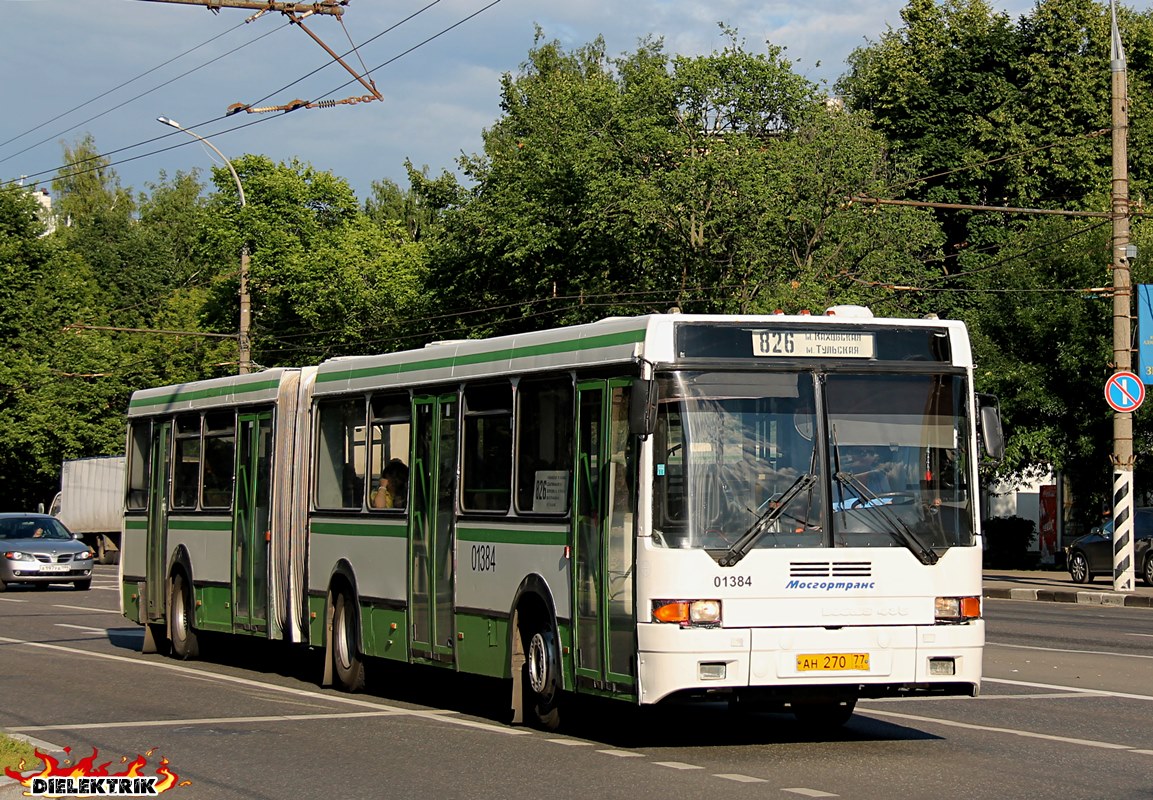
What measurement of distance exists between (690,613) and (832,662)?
3.17ft

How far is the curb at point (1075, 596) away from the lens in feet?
95.2

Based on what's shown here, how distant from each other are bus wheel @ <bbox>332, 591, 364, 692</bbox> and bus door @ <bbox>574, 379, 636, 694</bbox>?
439 cm

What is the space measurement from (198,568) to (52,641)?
3.78m

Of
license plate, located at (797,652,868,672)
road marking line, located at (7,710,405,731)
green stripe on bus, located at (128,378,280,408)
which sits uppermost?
green stripe on bus, located at (128,378,280,408)

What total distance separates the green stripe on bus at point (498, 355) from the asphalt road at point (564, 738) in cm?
A: 267

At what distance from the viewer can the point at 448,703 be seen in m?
14.8

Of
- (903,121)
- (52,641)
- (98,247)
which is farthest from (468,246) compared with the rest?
(98,247)

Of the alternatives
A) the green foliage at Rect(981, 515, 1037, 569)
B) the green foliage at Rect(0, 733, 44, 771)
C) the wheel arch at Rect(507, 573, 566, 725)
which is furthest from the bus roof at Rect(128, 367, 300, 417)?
the green foliage at Rect(981, 515, 1037, 569)

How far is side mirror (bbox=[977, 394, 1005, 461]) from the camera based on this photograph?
11.6 metres

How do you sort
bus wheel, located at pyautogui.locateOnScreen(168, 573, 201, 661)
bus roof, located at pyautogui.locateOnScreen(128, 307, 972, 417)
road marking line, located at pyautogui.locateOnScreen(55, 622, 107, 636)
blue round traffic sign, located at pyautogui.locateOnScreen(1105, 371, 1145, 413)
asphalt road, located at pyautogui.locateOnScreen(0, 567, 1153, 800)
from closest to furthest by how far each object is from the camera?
asphalt road, located at pyautogui.locateOnScreen(0, 567, 1153, 800)
bus roof, located at pyautogui.locateOnScreen(128, 307, 972, 417)
bus wheel, located at pyautogui.locateOnScreen(168, 573, 201, 661)
road marking line, located at pyautogui.locateOnScreen(55, 622, 107, 636)
blue round traffic sign, located at pyautogui.locateOnScreen(1105, 371, 1145, 413)

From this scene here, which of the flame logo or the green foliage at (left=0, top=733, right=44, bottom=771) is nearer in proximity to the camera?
the flame logo

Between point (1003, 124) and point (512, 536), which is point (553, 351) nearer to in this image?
point (512, 536)

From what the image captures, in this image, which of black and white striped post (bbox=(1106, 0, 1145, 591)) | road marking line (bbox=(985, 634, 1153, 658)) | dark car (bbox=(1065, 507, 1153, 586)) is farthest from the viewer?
dark car (bbox=(1065, 507, 1153, 586))

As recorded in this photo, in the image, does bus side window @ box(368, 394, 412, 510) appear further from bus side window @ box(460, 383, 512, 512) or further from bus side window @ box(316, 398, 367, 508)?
bus side window @ box(460, 383, 512, 512)
